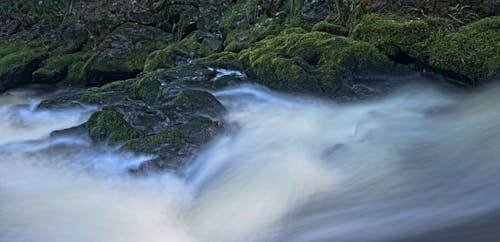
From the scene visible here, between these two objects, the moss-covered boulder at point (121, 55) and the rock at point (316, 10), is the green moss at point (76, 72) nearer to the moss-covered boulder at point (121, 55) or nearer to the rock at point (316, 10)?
the moss-covered boulder at point (121, 55)

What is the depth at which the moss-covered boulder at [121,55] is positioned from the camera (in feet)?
27.0

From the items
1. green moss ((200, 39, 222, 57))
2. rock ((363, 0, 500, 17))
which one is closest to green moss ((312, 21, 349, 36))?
rock ((363, 0, 500, 17))

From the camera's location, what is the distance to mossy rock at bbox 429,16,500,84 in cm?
498

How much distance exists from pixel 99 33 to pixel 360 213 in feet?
27.0

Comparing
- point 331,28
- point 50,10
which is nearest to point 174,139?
point 331,28

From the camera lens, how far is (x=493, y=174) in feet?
10.9

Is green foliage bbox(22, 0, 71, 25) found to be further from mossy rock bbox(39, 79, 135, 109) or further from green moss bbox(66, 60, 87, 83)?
mossy rock bbox(39, 79, 135, 109)

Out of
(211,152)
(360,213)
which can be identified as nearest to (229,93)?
(211,152)

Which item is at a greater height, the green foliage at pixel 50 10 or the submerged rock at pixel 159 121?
the green foliage at pixel 50 10

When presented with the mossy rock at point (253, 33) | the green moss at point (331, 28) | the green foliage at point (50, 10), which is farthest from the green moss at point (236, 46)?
the green foliage at point (50, 10)

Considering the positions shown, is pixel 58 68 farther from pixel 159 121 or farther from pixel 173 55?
pixel 159 121

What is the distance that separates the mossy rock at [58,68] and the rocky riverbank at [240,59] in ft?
0.07

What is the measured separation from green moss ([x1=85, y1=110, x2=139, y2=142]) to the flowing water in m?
0.13

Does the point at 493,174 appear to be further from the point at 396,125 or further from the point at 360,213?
the point at 396,125
